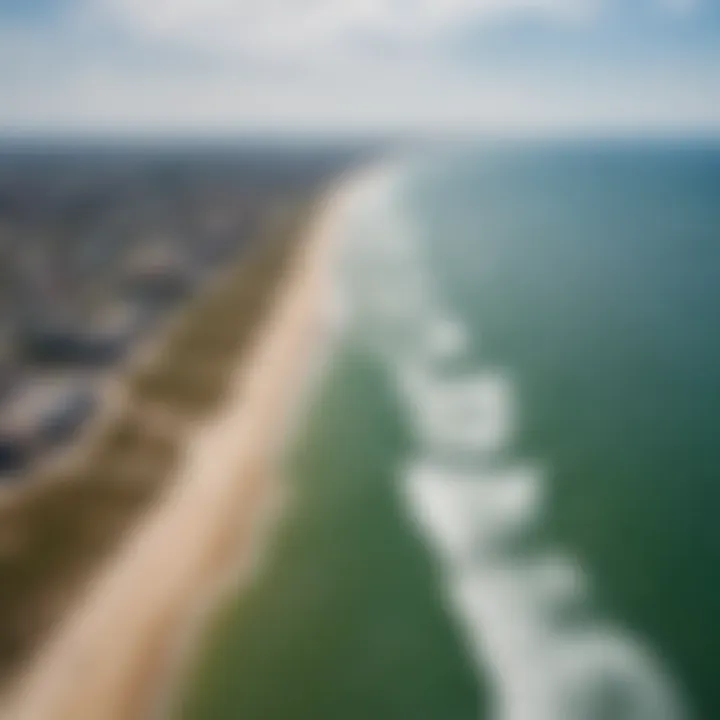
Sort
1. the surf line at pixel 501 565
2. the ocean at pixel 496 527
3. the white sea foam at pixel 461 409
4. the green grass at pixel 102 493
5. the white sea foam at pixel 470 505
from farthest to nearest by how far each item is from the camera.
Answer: the white sea foam at pixel 461 409
the white sea foam at pixel 470 505
the green grass at pixel 102 493
the ocean at pixel 496 527
the surf line at pixel 501 565

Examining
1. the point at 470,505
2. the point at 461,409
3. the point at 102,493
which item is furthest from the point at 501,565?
the point at 102,493

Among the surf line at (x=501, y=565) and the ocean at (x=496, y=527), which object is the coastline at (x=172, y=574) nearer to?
the ocean at (x=496, y=527)

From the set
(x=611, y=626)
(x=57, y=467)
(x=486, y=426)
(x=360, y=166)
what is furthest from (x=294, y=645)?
(x=360, y=166)

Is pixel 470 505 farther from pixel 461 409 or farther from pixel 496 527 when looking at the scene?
pixel 461 409

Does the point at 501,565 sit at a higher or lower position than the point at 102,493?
lower

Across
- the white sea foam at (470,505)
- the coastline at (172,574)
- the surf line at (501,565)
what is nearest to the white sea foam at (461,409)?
the surf line at (501,565)

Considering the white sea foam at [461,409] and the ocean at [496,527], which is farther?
the white sea foam at [461,409]

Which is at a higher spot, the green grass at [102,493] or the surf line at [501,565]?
the green grass at [102,493]
